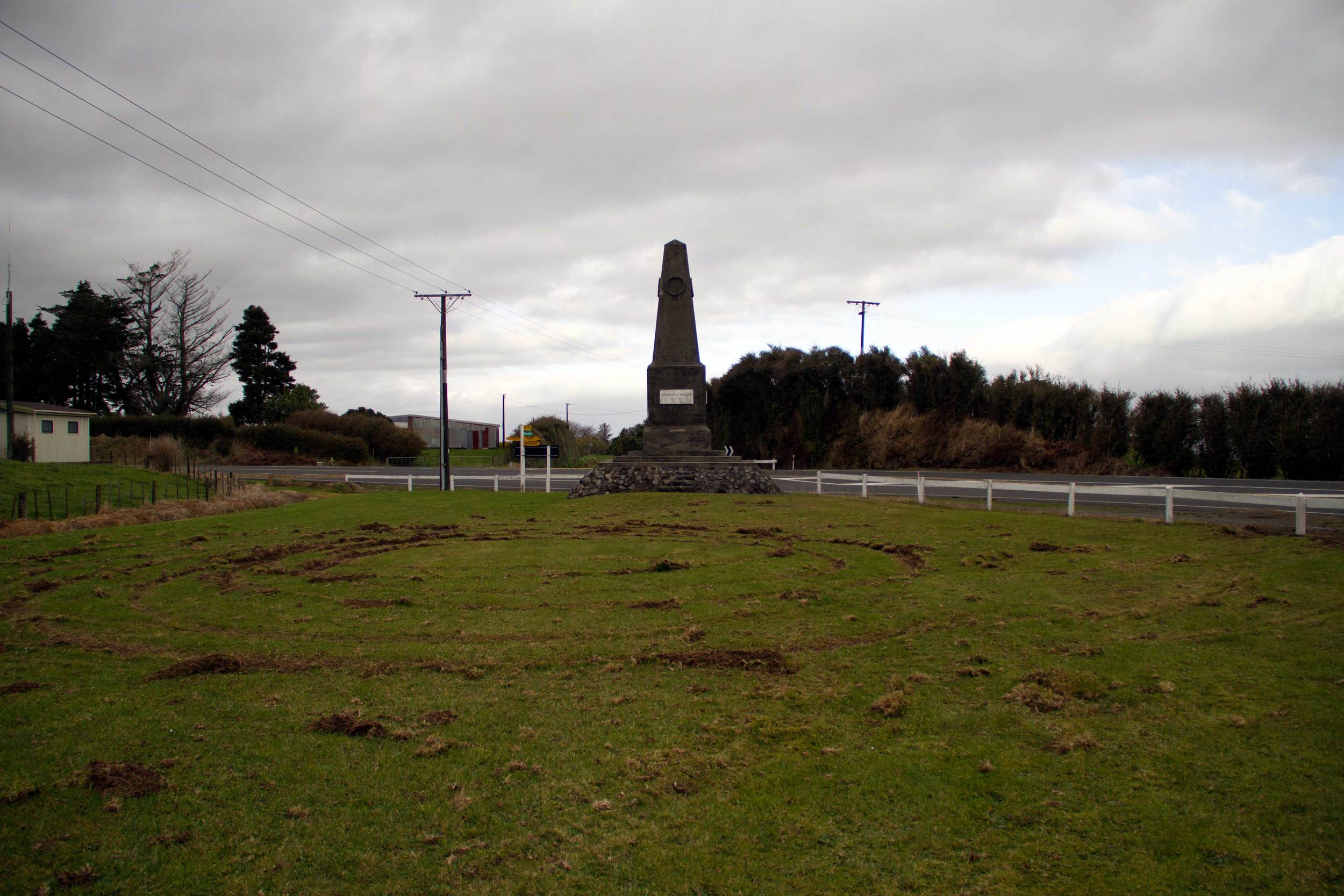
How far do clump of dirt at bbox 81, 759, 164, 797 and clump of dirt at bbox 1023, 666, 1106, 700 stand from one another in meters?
5.12

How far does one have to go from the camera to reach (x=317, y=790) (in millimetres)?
3938

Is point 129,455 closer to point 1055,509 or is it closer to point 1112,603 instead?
point 1055,509

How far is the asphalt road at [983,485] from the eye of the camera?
59.0 feet

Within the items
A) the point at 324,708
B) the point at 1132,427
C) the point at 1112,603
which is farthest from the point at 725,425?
the point at 324,708

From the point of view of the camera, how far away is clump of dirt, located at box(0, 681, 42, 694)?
529 cm

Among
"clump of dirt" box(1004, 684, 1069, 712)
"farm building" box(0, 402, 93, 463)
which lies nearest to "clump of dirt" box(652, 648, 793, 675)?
"clump of dirt" box(1004, 684, 1069, 712)

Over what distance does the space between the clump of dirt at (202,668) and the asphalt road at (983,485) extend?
49.3 ft

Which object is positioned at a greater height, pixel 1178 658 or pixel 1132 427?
pixel 1132 427

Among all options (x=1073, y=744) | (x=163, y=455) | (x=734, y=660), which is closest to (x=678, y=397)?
(x=734, y=660)

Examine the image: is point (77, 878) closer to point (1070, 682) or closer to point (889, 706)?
point (889, 706)

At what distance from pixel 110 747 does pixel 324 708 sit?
1123 mm

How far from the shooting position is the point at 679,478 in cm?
2122

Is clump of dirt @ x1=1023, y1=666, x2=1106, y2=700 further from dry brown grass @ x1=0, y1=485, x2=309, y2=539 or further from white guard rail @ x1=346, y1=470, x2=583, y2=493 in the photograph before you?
white guard rail @ x1=346, y1=470, x2=583, y2=493

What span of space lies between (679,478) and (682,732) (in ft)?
54.3
